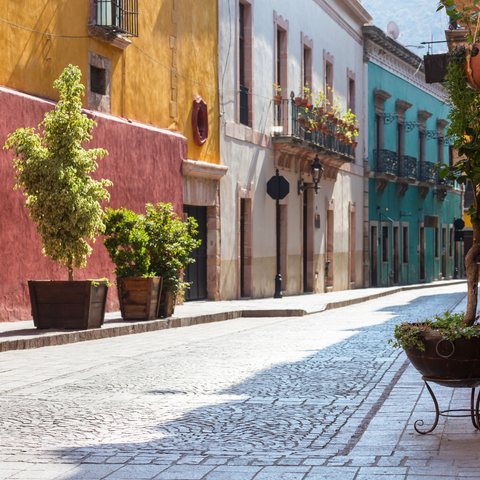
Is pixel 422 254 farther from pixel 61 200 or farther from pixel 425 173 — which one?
pixel 61 200

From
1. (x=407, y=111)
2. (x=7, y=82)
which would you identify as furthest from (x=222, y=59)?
(x=407, y=111)

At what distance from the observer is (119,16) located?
16391 millimetres

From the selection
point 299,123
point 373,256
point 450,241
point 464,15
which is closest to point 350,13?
point 299,123

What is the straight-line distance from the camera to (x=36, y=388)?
25.9 ft

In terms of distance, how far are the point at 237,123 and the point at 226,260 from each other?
138 inches

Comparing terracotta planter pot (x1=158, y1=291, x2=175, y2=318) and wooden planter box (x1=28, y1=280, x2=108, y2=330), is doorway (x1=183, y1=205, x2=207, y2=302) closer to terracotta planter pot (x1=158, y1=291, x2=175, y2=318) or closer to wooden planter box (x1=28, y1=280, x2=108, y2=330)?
terracotta planter pot (x1=158, y1=291, x2=175, y2=318)

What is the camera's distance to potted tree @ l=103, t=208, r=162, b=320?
1434 cm

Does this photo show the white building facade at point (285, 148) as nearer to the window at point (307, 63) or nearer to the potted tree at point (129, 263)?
the window at point (307, 63)

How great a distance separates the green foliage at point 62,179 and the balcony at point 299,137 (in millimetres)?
12384

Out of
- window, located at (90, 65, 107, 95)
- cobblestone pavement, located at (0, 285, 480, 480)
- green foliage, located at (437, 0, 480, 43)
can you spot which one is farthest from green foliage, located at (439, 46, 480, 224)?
window, located at (90, 65, 107, 95)

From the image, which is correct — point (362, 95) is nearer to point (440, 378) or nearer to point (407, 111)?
point (407, 111)

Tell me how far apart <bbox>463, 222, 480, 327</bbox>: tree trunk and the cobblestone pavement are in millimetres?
708

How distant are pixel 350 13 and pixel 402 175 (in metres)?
8.51

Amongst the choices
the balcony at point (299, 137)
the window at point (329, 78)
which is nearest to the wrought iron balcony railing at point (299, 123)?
the balcony at point (299, 137)
